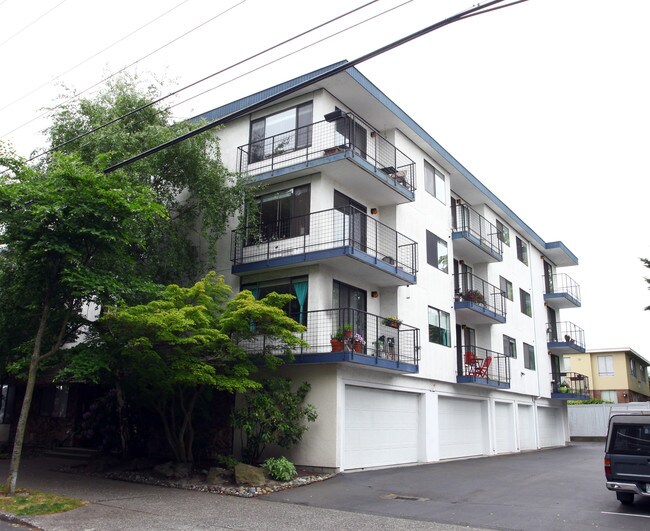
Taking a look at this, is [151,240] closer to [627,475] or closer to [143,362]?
[143,362]

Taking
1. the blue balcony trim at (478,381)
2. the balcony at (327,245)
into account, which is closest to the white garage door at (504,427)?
the blue balcony trim at (478,381)

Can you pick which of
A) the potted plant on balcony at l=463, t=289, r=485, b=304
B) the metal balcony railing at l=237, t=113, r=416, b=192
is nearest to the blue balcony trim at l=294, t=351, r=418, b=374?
the metal balcony railing at l=237, t=113, r=416, b=192

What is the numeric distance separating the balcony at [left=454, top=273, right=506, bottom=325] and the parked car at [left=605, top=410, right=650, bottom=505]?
11095mm

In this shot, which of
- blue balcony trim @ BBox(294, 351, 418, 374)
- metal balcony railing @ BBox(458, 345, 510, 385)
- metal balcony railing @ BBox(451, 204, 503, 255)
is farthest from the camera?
metal balcony railing @ BBox(451, 204, 503, 255)

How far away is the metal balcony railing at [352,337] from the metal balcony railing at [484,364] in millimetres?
4316

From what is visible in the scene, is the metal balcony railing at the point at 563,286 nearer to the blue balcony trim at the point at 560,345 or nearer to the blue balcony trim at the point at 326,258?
the blue balcony trim at the point at 560,345

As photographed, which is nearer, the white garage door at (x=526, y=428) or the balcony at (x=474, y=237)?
the balcony at (x=474, y=237)

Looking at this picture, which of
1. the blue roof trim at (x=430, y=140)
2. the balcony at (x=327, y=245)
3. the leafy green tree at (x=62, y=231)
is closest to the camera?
the leafy green tree at (x=62, y=231)

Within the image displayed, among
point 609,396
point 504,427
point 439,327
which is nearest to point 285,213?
point 439,327

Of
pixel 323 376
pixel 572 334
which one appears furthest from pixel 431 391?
pixel 572 334

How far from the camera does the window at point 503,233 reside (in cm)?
2865

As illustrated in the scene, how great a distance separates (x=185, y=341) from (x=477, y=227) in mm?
17769

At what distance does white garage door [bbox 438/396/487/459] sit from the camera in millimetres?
20741

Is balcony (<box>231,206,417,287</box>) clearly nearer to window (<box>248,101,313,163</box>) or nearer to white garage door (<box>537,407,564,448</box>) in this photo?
window (<box>248,101,313,163</box>)
